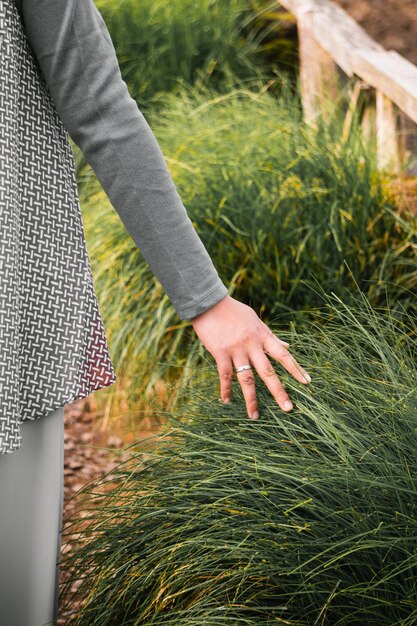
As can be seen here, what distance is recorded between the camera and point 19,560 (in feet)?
4.64

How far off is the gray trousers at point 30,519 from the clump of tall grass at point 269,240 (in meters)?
1.81

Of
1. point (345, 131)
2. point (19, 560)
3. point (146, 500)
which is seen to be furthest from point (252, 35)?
point (19, 560)

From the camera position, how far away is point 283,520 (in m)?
1.65

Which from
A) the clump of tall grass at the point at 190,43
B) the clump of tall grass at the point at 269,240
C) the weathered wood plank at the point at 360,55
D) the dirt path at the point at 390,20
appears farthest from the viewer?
the dirt path at the point at 390,20

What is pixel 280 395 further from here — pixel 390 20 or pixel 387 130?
pixel 390 20

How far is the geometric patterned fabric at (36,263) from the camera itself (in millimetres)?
1289

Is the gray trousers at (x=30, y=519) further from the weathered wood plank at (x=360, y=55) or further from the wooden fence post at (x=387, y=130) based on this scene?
the wooden fence post at (x=387, y=130)

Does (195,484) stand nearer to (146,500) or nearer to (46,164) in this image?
(146,500)

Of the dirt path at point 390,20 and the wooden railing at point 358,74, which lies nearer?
the wooden railing at point 358,74

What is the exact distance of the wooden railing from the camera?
394 cm

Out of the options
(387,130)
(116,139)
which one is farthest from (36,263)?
(387,130)

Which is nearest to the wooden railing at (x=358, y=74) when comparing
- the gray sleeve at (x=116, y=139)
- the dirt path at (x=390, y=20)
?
the dirt path at (x=390, y=20)

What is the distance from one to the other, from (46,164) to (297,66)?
16.4ft

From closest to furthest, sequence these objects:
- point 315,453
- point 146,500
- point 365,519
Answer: point 365,519, point 315,453, point 146,500
